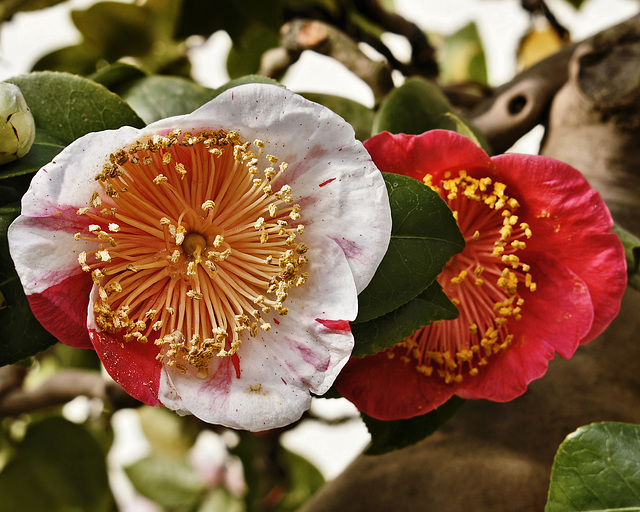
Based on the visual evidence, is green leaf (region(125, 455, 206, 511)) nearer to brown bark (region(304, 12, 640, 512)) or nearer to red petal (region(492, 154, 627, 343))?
brown bark (region(304, 12, 640, 512))

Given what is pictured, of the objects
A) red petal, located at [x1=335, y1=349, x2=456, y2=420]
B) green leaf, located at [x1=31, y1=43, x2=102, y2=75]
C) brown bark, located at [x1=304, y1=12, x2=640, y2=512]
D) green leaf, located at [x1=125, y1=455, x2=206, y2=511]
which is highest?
green leaf, located at [x1=31, y1=43, x2=102, y2=75]

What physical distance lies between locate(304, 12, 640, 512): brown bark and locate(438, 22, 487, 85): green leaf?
55 cm

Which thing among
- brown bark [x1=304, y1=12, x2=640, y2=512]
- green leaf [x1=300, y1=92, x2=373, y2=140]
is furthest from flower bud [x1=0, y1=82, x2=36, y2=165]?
brown bark [x1=304, y1=12, x2=640, y2=512]

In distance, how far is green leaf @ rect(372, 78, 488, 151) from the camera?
0.54 meters

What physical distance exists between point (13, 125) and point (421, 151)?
28 cm

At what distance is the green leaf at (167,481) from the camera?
3.99ft

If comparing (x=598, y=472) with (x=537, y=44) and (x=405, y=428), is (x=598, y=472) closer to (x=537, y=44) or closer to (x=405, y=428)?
(x=405, y=428)

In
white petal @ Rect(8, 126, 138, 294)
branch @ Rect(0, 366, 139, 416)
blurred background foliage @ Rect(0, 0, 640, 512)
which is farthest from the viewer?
branch @ Rect(0, 366, 139, 416)

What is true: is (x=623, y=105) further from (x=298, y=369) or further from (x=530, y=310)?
(x=298, y=369)

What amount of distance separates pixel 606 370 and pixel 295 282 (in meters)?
0.43

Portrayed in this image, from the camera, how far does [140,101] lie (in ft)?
1.81

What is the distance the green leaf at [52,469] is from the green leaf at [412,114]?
0.74m

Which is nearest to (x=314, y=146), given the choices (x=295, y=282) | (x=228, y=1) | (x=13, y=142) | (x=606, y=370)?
(x=295, y=282)

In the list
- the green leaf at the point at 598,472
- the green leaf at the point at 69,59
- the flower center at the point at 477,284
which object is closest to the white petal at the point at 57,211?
the flower center at the point at 477,284
